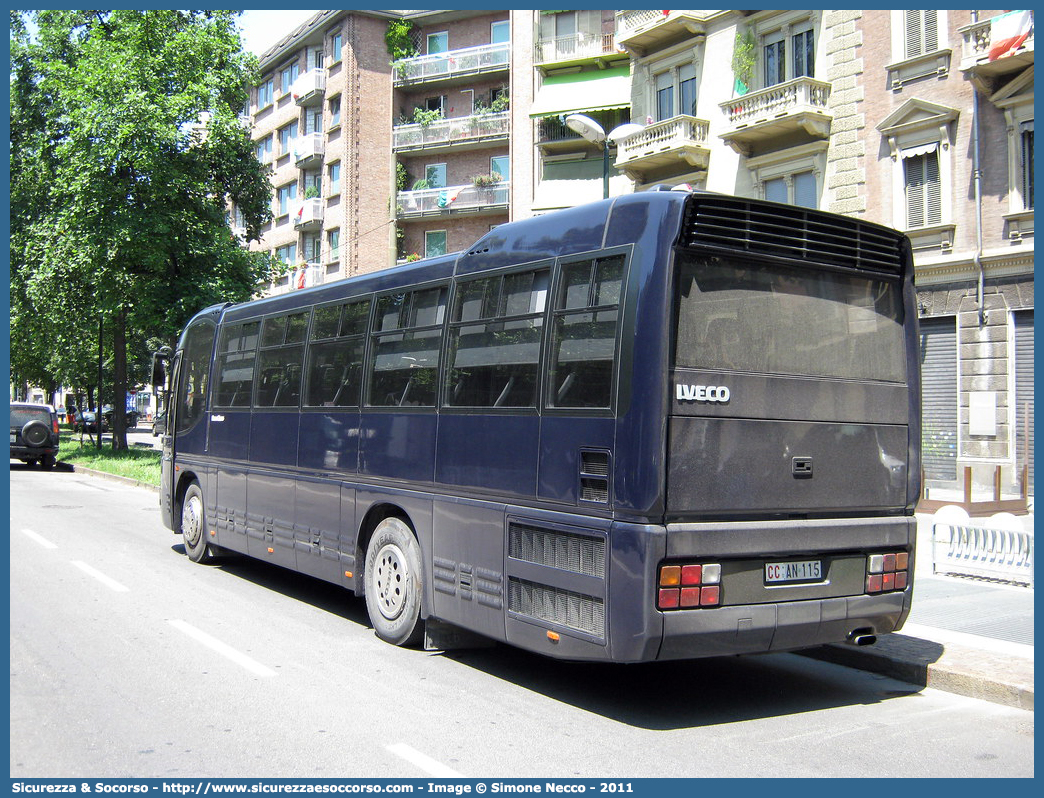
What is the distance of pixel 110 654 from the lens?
754 cm

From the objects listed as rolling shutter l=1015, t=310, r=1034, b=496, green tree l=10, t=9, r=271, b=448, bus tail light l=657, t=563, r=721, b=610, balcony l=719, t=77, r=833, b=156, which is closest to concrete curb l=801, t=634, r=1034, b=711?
bus tail light l=657, t=563, r=721, b=610

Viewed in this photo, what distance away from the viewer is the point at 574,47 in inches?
1389

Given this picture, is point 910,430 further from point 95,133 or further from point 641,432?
point 95,133

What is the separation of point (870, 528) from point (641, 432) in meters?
1.93

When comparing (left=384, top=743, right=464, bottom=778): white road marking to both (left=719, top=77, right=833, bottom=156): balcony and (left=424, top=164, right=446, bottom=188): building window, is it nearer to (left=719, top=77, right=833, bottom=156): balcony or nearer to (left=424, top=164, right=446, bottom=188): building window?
(left=719, top=77, right=833, bottom=156): balcony

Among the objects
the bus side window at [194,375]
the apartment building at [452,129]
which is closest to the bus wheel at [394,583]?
the bus side window at [194,375]

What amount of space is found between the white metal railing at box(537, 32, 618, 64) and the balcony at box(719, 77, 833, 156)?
35.7 feet

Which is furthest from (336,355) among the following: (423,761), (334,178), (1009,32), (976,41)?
(334,178)

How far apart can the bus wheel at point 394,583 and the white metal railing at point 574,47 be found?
28.7 m

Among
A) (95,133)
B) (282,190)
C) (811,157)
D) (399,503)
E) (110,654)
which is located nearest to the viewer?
(110,654)

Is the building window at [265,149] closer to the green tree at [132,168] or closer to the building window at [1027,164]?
the green tree at [132,168]

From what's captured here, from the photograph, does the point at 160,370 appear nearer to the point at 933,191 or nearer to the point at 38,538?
the point at 38,538

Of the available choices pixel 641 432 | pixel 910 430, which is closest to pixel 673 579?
pixel 641 432

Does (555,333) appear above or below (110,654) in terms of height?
above
